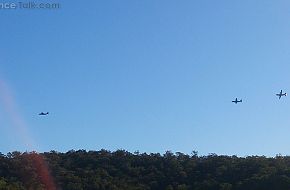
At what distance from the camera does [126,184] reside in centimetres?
9769

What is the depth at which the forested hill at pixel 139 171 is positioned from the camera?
94188mm

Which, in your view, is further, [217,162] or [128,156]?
[128,156]

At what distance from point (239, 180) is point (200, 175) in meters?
8.91

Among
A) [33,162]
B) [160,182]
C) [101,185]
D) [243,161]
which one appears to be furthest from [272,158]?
[33,162]

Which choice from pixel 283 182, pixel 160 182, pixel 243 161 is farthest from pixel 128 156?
pixel 283 182

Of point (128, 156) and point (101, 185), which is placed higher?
point (128, 156)

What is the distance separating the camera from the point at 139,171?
348ft

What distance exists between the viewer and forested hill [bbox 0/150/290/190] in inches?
3708

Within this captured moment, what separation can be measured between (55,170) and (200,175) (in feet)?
71.5

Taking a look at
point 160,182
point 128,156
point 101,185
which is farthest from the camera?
point 128,156

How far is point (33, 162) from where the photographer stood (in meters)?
106

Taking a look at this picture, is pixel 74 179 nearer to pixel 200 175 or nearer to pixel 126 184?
pixel 126 184

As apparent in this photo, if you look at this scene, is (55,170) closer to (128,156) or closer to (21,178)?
(21,178)

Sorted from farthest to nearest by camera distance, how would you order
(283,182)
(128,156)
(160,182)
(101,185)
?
(128,156) < (160,182) < (101,185) < (283,182)
